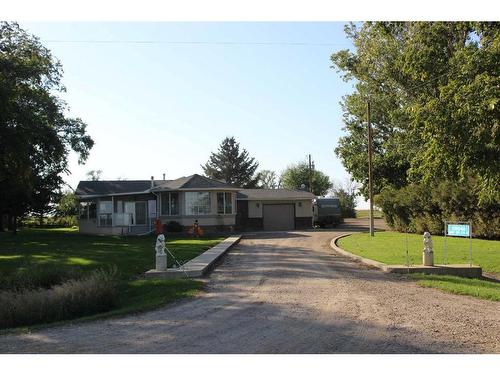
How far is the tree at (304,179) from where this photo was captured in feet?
273

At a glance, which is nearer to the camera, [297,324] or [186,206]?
Answer: [297,324]

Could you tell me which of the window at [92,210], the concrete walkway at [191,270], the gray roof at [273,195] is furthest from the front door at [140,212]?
the concrete walkway at [191,270]

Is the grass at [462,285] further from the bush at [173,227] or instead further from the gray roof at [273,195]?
the gray roof at [273,195]

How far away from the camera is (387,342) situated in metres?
7.03

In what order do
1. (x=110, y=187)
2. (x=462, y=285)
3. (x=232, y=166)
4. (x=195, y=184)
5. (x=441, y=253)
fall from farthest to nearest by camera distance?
(x=232, y=166)
(x=110, y=187)
(x=195, y=184)
(x=441, y=253)
(x=462, y=285)

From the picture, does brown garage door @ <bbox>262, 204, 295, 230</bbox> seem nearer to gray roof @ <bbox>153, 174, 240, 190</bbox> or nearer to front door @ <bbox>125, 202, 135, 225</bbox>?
gray roof @ <bbox>153, 174, 240, 190</bbox>

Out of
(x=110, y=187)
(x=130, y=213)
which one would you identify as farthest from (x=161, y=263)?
(x=110, y=187)

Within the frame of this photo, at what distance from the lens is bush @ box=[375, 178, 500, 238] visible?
2538 cm

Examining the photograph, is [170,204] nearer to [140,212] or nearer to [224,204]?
[140,212]

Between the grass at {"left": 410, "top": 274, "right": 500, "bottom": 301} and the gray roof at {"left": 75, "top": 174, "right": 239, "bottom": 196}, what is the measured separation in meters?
24.4

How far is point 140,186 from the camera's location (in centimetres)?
4253

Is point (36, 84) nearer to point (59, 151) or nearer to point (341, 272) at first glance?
point (59, 151)

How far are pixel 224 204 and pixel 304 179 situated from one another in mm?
48536

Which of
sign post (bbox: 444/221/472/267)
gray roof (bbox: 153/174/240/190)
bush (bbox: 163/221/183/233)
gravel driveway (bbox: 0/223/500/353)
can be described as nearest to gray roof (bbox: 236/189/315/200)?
gray roof (bbox: 153/174/240/190)
